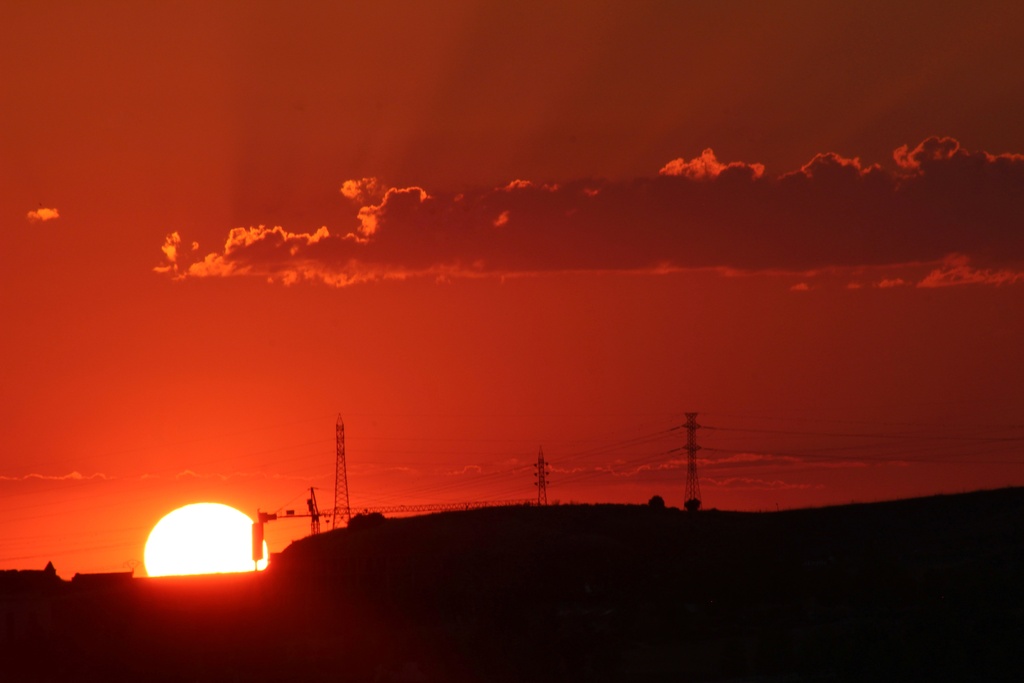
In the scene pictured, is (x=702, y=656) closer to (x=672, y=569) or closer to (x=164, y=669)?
(x=672, y=569)

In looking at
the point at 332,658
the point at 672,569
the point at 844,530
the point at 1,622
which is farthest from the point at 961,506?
the point at 1,622

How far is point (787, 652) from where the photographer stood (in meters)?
71.6

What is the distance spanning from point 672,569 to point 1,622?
4458 centimetres

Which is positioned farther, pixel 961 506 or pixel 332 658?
pixel 961 506

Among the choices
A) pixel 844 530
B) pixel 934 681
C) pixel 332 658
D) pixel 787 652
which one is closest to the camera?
pixel 934 681

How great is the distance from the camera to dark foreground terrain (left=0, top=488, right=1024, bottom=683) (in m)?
71.6

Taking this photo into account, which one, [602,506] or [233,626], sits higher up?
[602,506]

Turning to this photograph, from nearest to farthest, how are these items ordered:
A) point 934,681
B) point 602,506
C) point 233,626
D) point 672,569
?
point 934,681 → point 233,626 → point 672,569 → point 602,506

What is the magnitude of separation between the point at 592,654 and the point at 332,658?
1489 cm

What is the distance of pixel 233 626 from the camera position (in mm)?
89688

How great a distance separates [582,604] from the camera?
90.2 m

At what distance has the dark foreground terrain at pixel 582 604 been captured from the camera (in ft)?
235

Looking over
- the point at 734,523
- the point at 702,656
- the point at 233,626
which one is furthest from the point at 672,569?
the point at 233,626

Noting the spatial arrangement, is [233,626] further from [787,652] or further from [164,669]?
[787,652]
